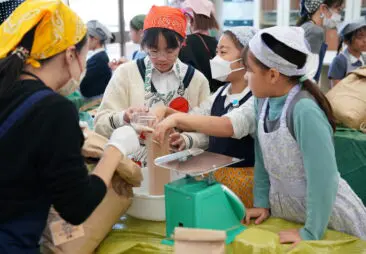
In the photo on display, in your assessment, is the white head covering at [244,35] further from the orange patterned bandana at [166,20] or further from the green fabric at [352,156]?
the green fabric at [352,156]

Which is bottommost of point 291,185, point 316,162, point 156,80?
point 291,185

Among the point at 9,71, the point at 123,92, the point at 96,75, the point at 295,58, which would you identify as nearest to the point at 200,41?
the point at 123,92

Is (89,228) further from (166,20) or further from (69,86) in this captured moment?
(166,20)

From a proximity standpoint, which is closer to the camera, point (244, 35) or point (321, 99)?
point (321, 99)

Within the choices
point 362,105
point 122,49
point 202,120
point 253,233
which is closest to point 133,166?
point 202,120

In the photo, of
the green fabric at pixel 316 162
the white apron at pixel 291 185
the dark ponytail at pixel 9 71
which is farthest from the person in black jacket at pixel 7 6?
the green fabric at pixel 316 162

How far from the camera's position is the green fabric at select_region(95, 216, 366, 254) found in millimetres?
1250

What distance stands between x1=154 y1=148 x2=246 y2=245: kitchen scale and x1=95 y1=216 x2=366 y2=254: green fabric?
0.04 metres

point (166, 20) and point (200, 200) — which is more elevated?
point (166, 20)

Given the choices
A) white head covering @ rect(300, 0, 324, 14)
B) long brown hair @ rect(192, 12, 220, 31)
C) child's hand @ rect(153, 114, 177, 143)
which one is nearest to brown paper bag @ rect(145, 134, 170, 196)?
child's hand @ rect(153, 114, 177, 143)

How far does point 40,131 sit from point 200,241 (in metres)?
0.47

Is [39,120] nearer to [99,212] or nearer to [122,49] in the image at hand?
[99,212]

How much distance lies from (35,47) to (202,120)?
0.72 metres

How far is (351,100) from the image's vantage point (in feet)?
7.81
